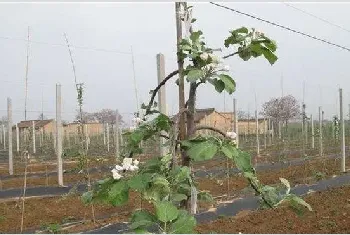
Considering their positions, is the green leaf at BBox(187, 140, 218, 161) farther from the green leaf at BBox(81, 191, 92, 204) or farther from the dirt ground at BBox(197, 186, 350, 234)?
the dirt ground at BBox(197, 186, 350, 234)

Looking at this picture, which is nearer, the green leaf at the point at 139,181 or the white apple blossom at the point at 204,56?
the green leaf at the point at 139,181

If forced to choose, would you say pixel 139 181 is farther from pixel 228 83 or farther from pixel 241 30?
pixel 241 30

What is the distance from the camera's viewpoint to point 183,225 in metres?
1.28

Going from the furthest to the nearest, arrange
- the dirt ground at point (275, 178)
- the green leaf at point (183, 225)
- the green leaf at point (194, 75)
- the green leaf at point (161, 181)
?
the dirt ground at point (275, 178), the green leaf at point (194, 75), the green leaf at point (161, 181), the green leaf at point (183, 225)

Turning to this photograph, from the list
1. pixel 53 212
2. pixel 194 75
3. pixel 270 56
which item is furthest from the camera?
pixel 53 212

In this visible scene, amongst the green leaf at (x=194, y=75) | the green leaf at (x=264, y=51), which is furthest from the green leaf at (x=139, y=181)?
the green leaf at (x=264, y=51)

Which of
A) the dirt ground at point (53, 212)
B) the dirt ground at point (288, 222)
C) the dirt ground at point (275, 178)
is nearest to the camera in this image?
the dirt ground at point (288, 222)

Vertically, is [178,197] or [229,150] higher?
[229,150]

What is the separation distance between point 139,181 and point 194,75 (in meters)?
0.39

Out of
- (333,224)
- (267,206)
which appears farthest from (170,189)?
(333,224)

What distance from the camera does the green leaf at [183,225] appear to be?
1.27 metres

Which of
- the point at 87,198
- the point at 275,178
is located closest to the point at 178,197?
the point at 87,198

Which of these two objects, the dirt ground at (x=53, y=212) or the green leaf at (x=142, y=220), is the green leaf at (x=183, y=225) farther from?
the dirt ground at (x=53, y=212)

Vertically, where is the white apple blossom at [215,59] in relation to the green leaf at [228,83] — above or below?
above
